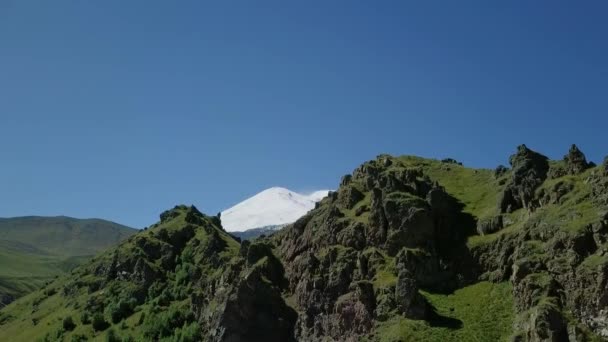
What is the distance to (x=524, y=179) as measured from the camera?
4911 inches

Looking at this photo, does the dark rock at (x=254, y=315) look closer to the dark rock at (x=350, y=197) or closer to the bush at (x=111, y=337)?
the dark rock at (x=350, y=197)

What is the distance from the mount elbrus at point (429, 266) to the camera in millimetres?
99062

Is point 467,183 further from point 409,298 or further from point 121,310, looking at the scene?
point 121,310

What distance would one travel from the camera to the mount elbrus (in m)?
99.1

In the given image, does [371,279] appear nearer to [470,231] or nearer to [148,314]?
[470,231]

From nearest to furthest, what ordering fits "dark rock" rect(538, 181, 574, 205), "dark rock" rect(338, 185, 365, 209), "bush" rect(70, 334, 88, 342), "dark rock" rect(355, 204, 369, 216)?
1. "dark rock" rect(538, 181, 574, 205)
2. "dark rock" rect(355, 204, 369, 216)
3. "dark rock" rect(338, 185, 365, 209)
4. "bush" rect(70, 334, 88, 342)

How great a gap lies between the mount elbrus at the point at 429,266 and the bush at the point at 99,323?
16.5 m

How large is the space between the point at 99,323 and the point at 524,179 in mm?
140974

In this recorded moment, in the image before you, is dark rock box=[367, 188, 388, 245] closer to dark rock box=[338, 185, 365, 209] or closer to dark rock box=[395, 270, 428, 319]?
dark rock box=[338, 185, 365, 209]

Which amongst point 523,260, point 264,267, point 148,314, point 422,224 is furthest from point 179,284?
point 523,260

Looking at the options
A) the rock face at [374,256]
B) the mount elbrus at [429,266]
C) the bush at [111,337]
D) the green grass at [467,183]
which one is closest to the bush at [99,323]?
the bush at [111,337]

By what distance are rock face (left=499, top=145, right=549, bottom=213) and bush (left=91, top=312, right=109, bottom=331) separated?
437 ft

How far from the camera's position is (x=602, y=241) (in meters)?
96.6

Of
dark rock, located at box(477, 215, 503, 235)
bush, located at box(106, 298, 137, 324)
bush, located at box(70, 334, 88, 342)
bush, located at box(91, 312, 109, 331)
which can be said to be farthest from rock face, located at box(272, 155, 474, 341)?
bush, located at box(70, 334, 88, 342)
